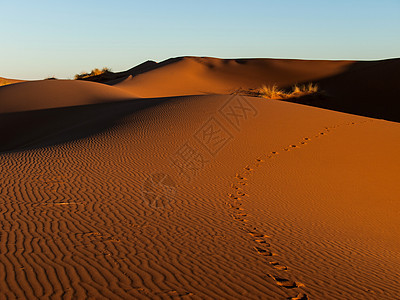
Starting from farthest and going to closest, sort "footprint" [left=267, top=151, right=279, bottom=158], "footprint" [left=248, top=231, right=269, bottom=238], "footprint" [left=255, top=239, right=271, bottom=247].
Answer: "footprint" [left=267, top=151, right=279, bottom=158], "footprint" [left=248, top=231, right=269, bottom=238], "footprint" [left=255, top=239, right=271, bottom=247]

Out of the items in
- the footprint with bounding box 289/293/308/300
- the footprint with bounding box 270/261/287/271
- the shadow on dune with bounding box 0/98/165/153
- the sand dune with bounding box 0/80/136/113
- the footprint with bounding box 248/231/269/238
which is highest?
the sand dune with bounding box 0/80/136/113

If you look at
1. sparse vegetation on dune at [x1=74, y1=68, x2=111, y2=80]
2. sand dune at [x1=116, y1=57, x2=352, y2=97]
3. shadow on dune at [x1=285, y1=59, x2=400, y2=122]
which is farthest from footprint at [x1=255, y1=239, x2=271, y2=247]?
sparse vegetation on dune at [x1=74, y1=68, x2=111, y2=80]

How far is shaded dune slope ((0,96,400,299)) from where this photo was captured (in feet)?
13.7

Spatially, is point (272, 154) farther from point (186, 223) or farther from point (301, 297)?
point (301, 297)

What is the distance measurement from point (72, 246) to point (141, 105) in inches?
456

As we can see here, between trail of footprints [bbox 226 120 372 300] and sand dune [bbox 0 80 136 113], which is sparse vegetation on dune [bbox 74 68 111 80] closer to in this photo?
sand dune [bbox 0 80 136 113]

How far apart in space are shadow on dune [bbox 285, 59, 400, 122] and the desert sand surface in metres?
11.8

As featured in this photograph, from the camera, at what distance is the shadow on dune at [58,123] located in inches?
534

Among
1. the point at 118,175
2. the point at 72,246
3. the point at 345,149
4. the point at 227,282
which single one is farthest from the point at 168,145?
the point at 227,282

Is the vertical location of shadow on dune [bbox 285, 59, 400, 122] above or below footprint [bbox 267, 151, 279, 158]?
above

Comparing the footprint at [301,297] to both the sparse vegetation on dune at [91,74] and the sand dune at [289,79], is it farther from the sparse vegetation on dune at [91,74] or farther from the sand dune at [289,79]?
the sparse vegetation on dune at [91,74]

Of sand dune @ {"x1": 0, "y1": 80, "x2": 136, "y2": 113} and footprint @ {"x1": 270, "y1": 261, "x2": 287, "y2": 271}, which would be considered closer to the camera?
footprint @ {"x1": 270, "y1": 261, "x2": 287, "y2": 271}

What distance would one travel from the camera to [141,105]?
16.1 metres

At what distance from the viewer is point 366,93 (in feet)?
100
